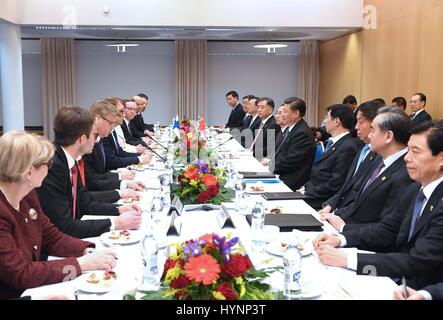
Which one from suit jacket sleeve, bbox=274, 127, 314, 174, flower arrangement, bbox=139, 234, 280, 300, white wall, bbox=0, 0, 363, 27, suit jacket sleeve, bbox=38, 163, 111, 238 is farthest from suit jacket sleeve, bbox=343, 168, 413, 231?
white wall, bbox=0, 0, 363, 27

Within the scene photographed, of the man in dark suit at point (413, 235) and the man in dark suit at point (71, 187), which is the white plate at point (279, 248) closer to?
the man in dark suit at point (413, 235)

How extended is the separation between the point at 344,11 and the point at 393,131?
7.66 metres

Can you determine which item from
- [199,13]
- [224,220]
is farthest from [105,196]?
[199,13]

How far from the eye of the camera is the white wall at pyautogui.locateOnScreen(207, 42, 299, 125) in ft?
45.6

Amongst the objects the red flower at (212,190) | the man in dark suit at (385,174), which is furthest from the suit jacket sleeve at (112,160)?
the man in dark suit at (385,174)

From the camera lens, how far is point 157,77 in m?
13.9

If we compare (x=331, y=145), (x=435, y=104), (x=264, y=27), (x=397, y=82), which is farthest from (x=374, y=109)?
(x=264, y=27)

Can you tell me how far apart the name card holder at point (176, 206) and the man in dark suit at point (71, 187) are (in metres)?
0.22

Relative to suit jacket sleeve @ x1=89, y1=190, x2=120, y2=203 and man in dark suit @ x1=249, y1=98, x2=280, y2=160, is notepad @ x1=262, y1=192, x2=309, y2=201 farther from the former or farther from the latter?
man in dark suit @ x1=249, y1=98, x2=280, y2=160

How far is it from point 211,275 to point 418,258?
1114mm

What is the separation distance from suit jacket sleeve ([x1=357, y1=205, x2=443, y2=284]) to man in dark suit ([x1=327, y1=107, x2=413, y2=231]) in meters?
0.74

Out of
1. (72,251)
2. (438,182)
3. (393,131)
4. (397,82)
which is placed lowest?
(72,251)

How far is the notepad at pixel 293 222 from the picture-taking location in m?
2.82
